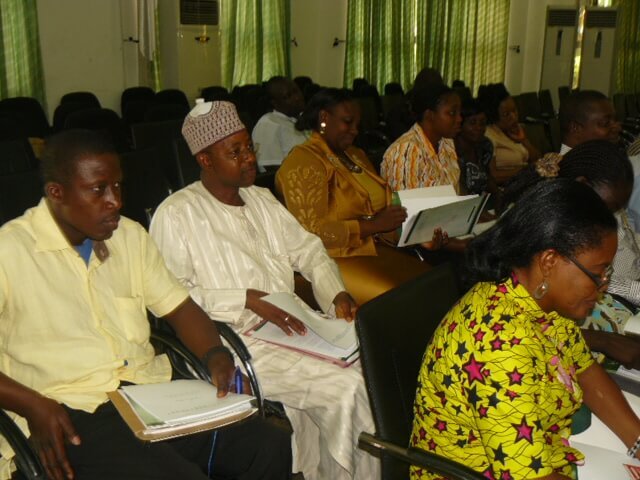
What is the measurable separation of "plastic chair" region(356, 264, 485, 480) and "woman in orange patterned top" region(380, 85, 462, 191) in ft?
6.20

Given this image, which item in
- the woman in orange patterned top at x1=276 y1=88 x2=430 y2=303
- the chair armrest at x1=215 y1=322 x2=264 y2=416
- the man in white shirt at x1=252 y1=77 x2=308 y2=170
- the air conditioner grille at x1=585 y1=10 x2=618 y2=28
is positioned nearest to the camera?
the chair armrest at x1=215 y1=322 x2=264 y2=416

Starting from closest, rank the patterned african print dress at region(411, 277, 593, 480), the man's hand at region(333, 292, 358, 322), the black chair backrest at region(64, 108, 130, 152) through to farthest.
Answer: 1. the patterned african print dress at region(411, 277, 593, 480)
2. the man's hand at region(333, 292, 358, 322)
3. the black chair backrest at region(64, 108, 130, 152)

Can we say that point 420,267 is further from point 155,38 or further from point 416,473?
point 155,38

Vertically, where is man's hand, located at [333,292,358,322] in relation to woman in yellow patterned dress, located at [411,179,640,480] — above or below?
below

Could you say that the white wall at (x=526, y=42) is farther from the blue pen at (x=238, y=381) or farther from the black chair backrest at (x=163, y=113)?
the blue pen at (x=238, y=381)

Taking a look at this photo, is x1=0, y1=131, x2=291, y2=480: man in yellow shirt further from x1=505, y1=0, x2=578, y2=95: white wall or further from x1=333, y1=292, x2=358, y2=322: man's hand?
x1=505, y1=0, x2=578, y2=95: white wall

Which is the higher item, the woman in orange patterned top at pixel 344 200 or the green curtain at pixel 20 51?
the green curtain at pixel 20 51

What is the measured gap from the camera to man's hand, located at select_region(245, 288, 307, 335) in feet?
7.64

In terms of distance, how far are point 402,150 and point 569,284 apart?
7.43 ft

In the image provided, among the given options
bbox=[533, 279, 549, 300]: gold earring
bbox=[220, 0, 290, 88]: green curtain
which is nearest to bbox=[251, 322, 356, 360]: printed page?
bbox=[533, 279, 549, 300]: gold earring

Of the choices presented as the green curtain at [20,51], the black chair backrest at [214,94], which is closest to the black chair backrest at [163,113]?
the black chair backrest at [214,94]

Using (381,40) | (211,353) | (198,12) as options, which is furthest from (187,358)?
(381,40)

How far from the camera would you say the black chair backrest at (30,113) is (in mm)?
5273

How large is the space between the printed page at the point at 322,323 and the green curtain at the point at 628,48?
1227cm
